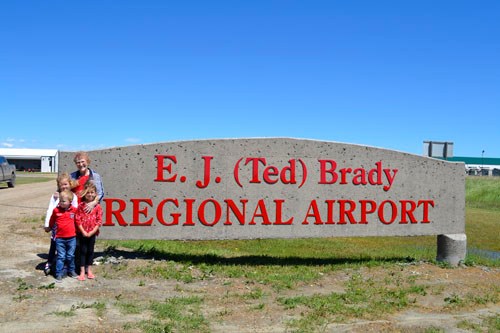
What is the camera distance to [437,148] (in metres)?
11.2

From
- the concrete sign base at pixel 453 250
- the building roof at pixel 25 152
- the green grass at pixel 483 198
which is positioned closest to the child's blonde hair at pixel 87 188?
the concrete sign base at pixel 453 250

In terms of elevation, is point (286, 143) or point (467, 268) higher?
point (286, 143)

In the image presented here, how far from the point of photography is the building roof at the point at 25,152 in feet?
243

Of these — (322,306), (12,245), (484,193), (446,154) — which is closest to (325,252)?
(446,154)

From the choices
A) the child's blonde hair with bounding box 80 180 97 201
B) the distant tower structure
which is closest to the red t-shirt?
the child's blonde hair with bounding box 80 180 97 201

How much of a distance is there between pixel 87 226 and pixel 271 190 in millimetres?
3128

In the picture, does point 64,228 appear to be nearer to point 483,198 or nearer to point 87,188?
point 87,188

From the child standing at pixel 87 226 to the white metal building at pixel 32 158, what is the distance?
2799 inches

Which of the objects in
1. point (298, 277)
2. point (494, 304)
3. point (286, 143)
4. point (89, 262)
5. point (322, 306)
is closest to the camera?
point (322, 306)

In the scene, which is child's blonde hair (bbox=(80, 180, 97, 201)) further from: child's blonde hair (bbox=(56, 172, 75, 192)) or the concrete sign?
the concrete sign

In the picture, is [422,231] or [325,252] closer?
[422,231]

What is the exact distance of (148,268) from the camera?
314 inches

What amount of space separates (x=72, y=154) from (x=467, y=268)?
695 cm

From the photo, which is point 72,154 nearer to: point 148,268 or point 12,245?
point 148,268
